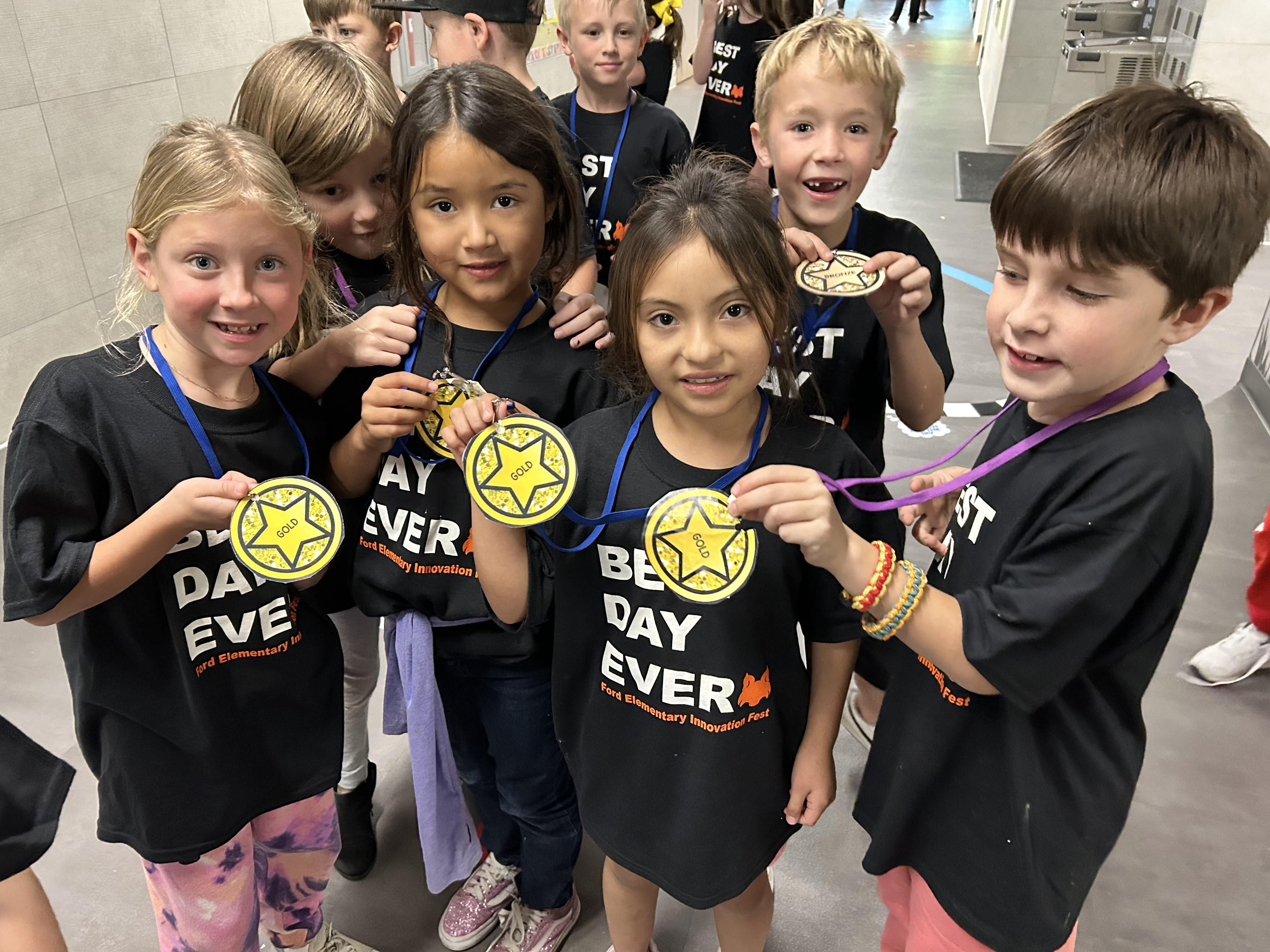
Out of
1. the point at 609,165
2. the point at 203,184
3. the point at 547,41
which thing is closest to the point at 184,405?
the point at 203,184

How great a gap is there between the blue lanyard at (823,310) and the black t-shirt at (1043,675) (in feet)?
1.32

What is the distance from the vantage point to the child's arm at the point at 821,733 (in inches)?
49.2

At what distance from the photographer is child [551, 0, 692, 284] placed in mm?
2441

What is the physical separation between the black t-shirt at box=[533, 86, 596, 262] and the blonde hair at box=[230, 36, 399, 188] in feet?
0.97

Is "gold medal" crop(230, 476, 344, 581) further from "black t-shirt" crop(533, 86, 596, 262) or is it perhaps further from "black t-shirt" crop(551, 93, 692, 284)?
"black t-shirt" crop(551, 93, 692, 284)

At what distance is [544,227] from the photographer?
1.37 metres

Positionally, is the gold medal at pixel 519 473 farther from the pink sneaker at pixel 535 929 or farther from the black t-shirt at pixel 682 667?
the pink sneaker at pixel 535 929

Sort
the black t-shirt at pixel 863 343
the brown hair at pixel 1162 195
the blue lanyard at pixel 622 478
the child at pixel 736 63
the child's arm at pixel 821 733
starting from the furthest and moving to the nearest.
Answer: the child at pixel 736 63 → the black t-shirt at pixel 863 343 → the child's arm at pixel 821 733 → the blue lanyard at pixel 622 478 → the brown hair at pixel 1162 195

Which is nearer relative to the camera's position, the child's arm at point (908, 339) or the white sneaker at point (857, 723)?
the child's arm at point (908, 339)

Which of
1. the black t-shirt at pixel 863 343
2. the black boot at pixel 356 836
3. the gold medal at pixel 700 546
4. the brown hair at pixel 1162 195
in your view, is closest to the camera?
the brown hair at pixel 1162 195

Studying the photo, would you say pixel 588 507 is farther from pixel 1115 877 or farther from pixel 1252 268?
pixel 1252 268

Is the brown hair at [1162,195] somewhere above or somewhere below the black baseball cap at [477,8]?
below

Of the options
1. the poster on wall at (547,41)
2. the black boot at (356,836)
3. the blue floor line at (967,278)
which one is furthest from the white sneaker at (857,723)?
the poster on wall at (547,41)

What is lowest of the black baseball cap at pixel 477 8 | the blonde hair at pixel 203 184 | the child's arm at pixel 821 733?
the child's arm at pixel 821 733
